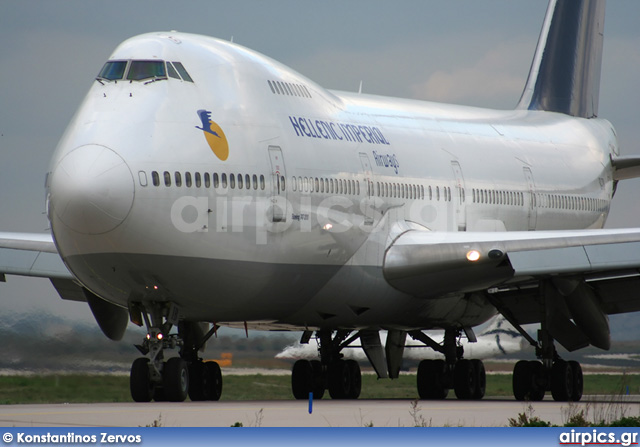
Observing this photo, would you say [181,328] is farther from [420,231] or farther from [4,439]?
[4,439]

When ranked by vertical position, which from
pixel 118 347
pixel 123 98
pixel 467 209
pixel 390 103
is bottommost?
pixel 118 347

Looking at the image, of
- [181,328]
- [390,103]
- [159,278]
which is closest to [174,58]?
[159,278]

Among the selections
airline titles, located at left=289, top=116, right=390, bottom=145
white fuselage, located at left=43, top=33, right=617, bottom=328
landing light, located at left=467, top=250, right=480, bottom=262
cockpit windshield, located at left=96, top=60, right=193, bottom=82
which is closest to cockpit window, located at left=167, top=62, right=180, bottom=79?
cockpit windshield, located at left=96, top=60, right=193, bottom=82

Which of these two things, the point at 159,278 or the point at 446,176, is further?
the point at 446,176

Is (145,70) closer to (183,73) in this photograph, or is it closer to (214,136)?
(183,73)

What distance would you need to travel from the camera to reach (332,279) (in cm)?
2075

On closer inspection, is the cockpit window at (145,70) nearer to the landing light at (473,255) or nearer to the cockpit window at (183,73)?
the cockpit window at (183,73)

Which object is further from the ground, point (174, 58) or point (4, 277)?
point (174, 58)

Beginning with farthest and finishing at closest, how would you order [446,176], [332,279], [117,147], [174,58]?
[446,176]
[332,279]
[174,58]
[117,147]

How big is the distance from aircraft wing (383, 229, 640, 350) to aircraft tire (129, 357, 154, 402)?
557 cm

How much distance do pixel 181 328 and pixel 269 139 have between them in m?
4.36

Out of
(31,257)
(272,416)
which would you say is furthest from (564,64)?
(272,416)

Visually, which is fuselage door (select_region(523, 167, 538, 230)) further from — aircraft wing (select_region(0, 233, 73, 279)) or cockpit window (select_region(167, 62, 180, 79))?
cockpit window (select_region(167, 62, 180, 79))

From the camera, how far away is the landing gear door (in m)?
19.0
